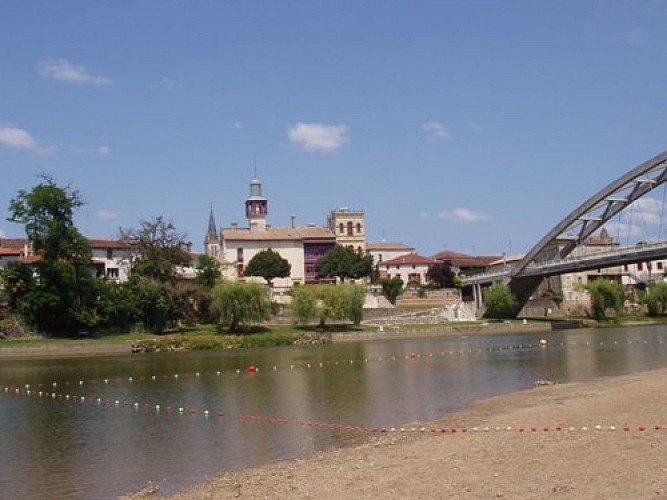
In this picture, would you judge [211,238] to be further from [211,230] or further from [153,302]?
[153,302]

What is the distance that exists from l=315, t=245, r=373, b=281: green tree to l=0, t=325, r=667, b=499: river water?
2065 inches

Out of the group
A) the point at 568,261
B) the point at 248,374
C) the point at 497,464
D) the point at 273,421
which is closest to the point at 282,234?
the point at 568,261

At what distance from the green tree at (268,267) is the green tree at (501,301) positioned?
30.2 m

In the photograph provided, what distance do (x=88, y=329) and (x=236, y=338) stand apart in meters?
14.0

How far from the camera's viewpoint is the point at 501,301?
9050cm

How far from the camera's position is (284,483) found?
15.1 m

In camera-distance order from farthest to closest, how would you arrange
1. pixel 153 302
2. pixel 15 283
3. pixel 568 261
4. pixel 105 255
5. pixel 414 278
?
pixel 414 278, pixel 105 255, pixel 568 261, pixel 153 302, pixel 15 283

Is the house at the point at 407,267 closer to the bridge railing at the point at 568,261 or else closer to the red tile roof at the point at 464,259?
the red tile roof at the point at 464,259

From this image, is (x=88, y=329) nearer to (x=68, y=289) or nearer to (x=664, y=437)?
(x=68, y=289)

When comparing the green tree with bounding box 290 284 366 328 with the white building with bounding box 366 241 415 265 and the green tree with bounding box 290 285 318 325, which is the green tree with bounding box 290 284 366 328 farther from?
the white building with bounding box 366 241 415 265

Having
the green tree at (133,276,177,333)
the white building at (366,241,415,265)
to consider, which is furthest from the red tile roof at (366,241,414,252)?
the green tree at (133,276,177,333)

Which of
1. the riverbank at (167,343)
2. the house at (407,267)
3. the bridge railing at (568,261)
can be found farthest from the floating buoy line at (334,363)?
the house at (407,267)

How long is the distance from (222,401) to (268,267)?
253 ft

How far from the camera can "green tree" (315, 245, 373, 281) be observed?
109250 millimetres
